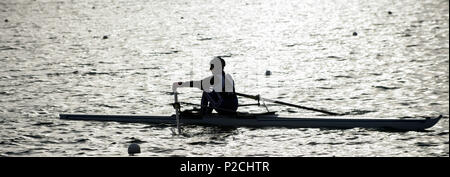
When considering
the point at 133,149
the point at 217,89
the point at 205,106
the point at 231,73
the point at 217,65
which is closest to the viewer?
the point at 133,149

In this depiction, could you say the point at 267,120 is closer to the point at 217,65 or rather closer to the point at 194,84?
the point at 217,65

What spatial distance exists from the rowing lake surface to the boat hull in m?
0.31

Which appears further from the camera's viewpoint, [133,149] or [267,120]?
[267,120]

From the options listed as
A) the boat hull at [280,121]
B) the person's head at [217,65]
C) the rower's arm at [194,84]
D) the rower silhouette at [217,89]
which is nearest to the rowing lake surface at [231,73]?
the boat hull at [280,121]

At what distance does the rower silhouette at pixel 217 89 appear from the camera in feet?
78.6

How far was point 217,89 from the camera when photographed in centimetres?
2422

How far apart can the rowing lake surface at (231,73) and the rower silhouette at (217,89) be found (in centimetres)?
93

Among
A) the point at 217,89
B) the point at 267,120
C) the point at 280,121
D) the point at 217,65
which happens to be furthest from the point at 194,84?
the point at 280,121

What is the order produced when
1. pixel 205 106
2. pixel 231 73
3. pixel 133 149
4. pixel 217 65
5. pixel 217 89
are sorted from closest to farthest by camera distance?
pixel 133 149
pixel 217 65
pixel 217 89
pixel 205 106
pixel 231 73

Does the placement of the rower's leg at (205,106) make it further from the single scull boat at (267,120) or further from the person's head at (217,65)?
the person's head at (217,65)

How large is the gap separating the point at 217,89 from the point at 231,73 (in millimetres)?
13250

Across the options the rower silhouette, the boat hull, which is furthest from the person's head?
the boat hull
